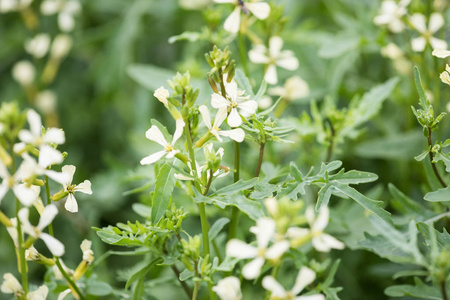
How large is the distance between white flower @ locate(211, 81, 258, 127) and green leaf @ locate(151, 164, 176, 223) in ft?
0.34

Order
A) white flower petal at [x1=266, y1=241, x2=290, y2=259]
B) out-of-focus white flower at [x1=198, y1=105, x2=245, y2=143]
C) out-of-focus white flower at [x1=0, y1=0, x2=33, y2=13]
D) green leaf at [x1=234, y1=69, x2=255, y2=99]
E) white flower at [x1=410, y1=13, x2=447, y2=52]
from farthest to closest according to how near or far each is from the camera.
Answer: out-of-focus white flower at [x1=0, y1=0, x2=33, y2=13] < white flower at [x1=410, y1=13, x2=447, y2=52] < green leaf at [x1=234, y1=69, x2=255, y2=99] < out-of-focus white flower at [x1=198, y1=105, x2=245, y2=143] < white flower petal at [x1=266, y1=241, x2=290, y2=259]

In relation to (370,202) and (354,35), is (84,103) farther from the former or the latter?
(370,202)

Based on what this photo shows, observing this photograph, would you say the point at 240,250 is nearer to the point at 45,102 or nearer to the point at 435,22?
the point at 435,22

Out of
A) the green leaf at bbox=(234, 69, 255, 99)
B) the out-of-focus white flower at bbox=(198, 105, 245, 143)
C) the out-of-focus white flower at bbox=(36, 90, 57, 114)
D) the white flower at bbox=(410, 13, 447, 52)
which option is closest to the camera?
the out-of-focus white flower at bbox=(198, 105, 245, 143)

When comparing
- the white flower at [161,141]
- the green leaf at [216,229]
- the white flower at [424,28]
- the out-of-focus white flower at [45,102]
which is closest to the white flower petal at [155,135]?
the white flower at [161,141]

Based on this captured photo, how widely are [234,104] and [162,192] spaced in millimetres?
143

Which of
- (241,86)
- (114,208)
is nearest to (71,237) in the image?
(114,208)

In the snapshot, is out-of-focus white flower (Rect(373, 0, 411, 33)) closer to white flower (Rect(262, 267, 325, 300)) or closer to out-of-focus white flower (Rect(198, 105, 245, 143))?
out-of-focus white flower (Rect(198, 105, 245, 143))

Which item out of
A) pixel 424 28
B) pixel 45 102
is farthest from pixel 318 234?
pixel 45 102

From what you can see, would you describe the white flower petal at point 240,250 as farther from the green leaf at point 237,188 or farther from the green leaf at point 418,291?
the green leaf at point 418,291

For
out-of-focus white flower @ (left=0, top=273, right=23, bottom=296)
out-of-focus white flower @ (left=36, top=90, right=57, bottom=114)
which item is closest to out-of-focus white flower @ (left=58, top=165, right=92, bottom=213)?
out-of-focus white flower @ (left=0, top=273, right=23, bottom=296)

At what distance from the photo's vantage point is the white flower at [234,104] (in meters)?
0.60

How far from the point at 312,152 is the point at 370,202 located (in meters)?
0.35

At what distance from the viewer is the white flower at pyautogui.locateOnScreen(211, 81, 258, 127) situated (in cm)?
60
